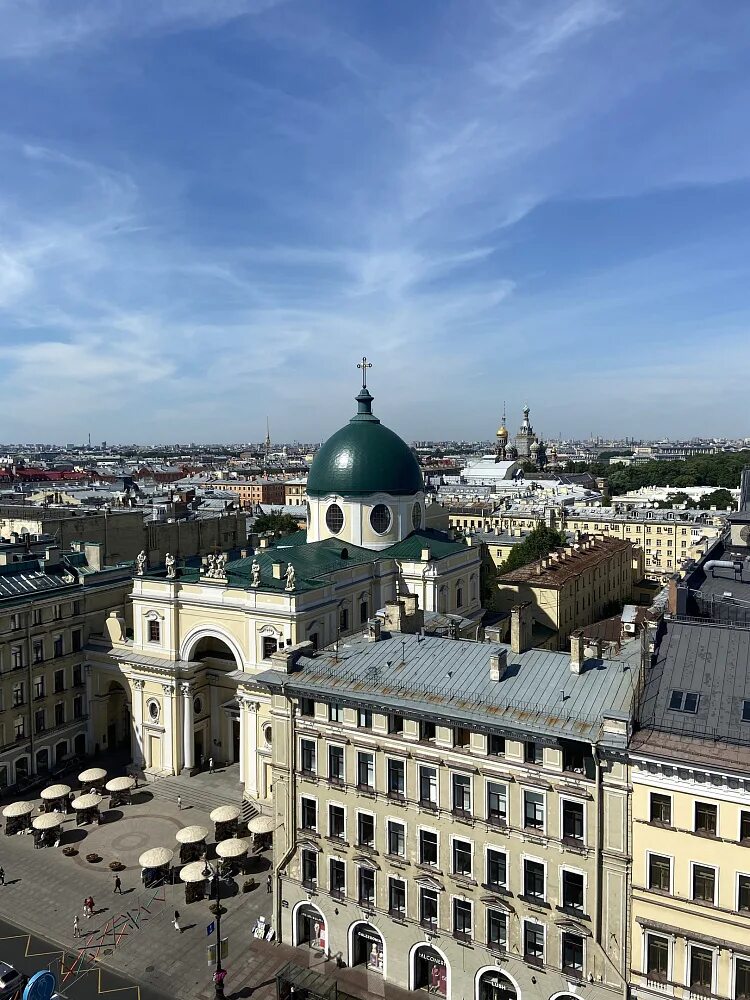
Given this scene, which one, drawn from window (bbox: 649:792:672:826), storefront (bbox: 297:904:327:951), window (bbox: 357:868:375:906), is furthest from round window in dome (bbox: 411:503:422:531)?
window (bbox: 649:792:672:826)

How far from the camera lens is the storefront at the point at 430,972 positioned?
2916 cm

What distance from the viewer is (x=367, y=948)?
3105 centimetres

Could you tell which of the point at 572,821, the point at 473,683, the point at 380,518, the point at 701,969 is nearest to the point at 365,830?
the point at 473,683

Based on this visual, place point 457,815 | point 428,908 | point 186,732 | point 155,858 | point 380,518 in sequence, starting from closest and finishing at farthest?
1. point 457,815
2. point 428,908
3. point 155,858
4. point 186,732
5. point 380,518

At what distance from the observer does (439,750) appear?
28625mm

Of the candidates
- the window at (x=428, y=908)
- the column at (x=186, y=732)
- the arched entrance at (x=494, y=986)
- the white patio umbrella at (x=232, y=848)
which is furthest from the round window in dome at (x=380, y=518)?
the arched entrance at (x=494, y=986)

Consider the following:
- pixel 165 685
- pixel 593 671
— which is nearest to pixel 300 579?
pixel 165 685

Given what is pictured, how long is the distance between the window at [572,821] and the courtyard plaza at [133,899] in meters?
15.1

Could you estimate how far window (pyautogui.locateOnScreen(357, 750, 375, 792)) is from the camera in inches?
1193

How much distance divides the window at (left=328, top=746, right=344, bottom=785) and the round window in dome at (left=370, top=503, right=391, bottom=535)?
28.5 m

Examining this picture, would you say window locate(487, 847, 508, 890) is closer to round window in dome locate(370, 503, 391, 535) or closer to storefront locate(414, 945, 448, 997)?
storefront locate(414, 945, 448, 997)

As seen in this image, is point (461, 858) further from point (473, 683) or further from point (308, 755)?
point (308, 755)

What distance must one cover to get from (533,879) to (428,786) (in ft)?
15.9

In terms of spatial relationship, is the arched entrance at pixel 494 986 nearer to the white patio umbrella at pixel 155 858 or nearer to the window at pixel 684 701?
the window at pixel 684 701
